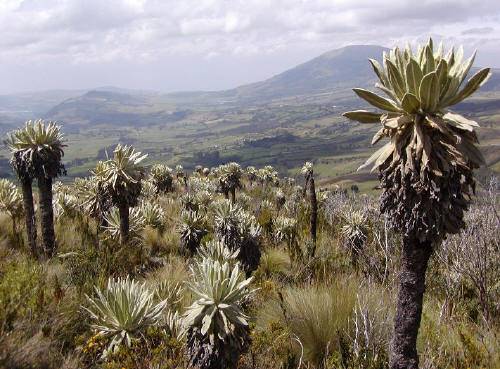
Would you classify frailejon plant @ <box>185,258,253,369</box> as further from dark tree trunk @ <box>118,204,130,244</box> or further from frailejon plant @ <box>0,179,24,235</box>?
frailejon plant @ <box>0,179,24,235</box>

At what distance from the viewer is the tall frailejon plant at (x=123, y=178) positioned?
8.48m

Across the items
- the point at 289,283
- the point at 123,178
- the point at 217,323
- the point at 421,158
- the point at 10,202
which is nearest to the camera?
the point at 421,158

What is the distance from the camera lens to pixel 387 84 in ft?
12.7

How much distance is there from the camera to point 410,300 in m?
3.70

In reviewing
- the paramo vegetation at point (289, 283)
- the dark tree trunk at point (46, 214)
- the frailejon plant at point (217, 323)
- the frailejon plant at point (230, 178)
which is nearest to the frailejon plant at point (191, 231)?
the paramo vegetation at point (289, 283)

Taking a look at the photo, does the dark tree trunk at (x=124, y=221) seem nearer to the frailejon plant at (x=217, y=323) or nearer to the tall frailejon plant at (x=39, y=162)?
the tall frailejon plant at (x=39, y=162)

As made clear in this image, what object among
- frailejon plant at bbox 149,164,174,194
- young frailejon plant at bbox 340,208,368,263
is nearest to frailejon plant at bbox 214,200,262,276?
young frailejon plant at bbox 340,208,368,263

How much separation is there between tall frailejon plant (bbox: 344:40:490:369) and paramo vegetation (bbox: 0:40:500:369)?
0.01 meters

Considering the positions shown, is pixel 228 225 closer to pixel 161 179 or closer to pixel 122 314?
pixel 122 314

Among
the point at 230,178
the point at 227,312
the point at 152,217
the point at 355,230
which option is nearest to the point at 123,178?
the point at 152,217

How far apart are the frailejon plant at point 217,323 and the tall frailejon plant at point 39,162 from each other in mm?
5224

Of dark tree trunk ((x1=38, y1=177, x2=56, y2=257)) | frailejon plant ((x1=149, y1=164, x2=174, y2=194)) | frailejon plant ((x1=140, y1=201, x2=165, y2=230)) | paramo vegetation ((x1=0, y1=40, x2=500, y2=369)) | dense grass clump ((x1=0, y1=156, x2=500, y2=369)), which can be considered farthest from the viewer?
frailejon plant ((x1=149, y1=164, x2=174, y2=194))

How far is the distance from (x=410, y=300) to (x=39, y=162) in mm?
7344

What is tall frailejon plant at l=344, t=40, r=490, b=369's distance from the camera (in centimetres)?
353
